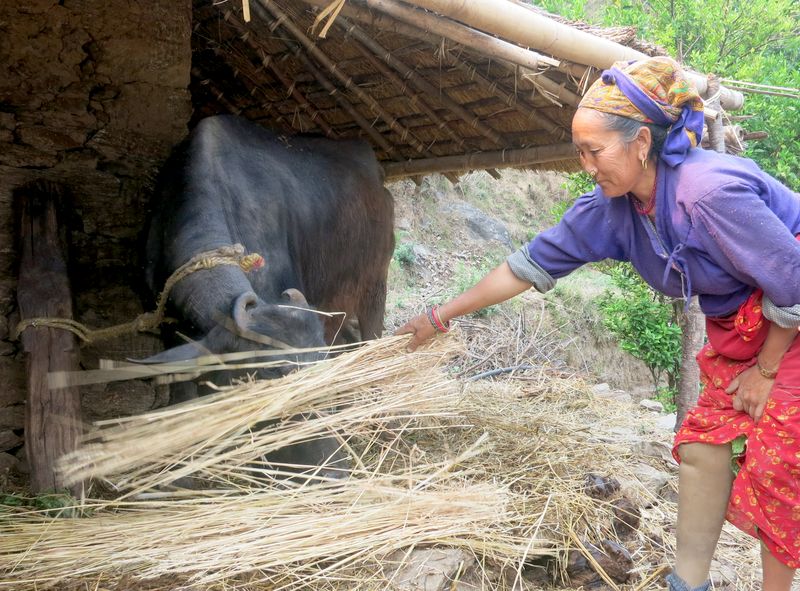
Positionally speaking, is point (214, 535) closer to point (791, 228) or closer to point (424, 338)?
point (424, 338)

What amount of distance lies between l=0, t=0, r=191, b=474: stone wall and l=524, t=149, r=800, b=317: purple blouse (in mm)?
2303

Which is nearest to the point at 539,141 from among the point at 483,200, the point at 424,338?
the point at 424,338

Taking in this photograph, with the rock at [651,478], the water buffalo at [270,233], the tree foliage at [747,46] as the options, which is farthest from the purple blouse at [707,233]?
the tree foliage at [747,46]

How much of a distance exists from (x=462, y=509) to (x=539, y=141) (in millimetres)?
2904

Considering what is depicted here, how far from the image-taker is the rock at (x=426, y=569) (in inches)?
95.3

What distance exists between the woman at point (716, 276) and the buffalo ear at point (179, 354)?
1.47m

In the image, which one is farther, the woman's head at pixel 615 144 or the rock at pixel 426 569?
the rock at pixel 426 569

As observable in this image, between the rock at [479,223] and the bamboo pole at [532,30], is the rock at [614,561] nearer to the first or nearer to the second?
the bamboo pole at [532,30]

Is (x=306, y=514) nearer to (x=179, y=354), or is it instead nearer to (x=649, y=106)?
(x=179, y=354)

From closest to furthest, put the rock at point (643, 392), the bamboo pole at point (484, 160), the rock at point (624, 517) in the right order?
the rock at point (624, 517) < the bamboo pole at point (484, 160) < the rock at point (643, 392)

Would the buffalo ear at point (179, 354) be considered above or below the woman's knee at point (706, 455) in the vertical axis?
above

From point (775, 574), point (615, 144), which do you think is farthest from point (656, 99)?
point (775, 574)

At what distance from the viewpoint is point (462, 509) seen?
265 centimetres

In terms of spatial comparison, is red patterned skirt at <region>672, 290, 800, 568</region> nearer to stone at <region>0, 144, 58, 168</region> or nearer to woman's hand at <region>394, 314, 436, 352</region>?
woman's hand at <region>394, 314, 436, 352</region>
